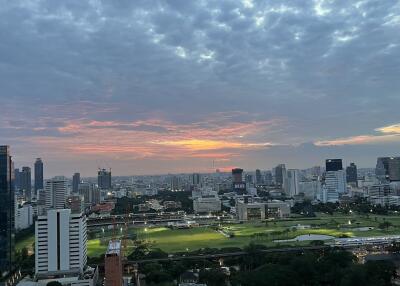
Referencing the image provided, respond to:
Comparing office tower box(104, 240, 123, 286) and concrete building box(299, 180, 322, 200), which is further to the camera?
concrete building box(299, 180, 322, 200)

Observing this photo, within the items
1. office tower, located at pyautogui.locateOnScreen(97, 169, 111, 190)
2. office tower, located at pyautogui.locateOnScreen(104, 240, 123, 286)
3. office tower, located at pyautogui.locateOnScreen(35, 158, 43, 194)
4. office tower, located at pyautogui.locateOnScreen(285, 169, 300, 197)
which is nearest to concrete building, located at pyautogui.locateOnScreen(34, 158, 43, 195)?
office tower, located at pyautogui.locateOnScreen(35, 158, 43, 194)

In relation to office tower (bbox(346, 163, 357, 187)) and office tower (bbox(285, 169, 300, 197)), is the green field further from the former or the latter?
office tower (bbox(346, 163, 357, 187))

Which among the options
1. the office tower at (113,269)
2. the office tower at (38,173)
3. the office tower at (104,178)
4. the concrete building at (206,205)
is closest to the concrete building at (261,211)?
the concrete building at (206,205)

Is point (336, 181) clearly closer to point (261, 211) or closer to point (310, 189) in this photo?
point (310, 189)

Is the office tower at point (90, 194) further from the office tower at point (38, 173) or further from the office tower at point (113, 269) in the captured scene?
the office tower at point (113, 269)

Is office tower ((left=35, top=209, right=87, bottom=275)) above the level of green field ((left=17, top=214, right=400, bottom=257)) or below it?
above
